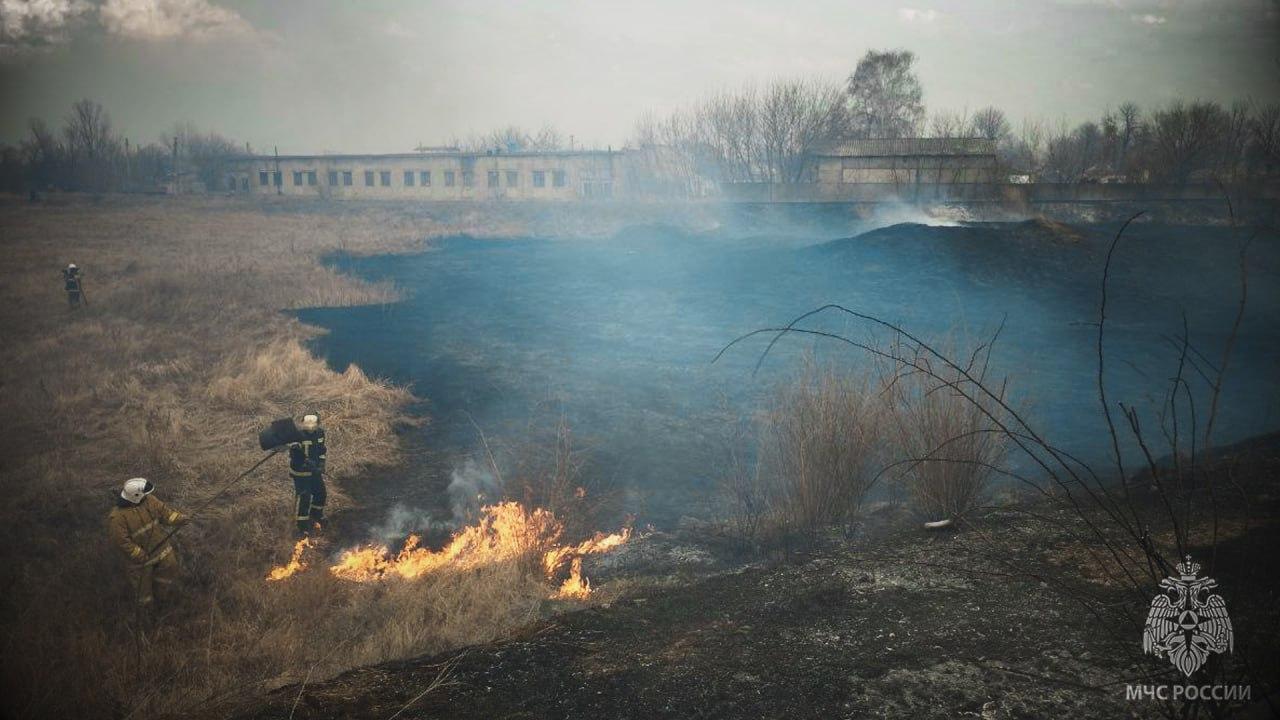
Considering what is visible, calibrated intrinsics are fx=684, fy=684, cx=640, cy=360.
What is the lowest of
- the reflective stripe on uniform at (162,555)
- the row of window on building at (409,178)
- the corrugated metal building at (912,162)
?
the reflective stripe on uniform at (162,555)

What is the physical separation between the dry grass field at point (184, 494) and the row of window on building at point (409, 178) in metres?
30.9

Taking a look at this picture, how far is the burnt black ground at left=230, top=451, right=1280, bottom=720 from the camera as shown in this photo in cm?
371

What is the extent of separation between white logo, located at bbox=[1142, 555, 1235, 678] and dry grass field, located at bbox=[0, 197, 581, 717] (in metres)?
4.76

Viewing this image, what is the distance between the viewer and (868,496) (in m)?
8.33

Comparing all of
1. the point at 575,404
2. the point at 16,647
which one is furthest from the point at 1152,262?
the point at 16,647

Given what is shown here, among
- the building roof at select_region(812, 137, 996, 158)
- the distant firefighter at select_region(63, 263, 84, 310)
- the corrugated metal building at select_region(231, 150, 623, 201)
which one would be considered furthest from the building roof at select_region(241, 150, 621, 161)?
the distant firefighter at select_region(63, 263, 84, 310)

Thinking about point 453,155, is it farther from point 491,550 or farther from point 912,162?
point 491,550

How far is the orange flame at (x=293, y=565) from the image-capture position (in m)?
7.74

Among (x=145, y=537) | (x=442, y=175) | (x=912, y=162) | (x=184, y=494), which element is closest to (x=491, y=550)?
(x=145, y=537)

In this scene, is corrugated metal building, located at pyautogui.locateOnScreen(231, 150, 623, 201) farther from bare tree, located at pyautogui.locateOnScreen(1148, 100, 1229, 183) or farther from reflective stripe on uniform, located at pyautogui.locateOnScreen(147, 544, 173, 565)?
reflective stripe on uniform, located at pyautogui.locateOnScreen(147, 544, 173, 565)

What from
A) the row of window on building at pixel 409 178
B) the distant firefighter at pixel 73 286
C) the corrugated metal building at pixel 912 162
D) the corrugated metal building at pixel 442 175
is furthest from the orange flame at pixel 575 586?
the row of window on building at pixel 409 178

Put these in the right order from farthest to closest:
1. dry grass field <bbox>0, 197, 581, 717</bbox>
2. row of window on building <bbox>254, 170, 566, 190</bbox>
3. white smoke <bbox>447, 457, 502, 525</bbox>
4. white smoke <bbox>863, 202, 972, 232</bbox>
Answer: row of window on building <bbox>254, 170, 566, 190</bbox>, white smoke <bbox>863, 202, 972, 232</bbox>, white smoke <bbox>447, 457, 502, 525</bbox>, dry grass field <bbox>0, 197, 581, 717</bbox>

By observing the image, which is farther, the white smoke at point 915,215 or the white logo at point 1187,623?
the white smoke at point 915,215

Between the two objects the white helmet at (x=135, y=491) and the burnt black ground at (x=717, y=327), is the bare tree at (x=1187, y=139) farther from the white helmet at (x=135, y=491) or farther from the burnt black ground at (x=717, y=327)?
the white helmet at (x=135, y=491)
